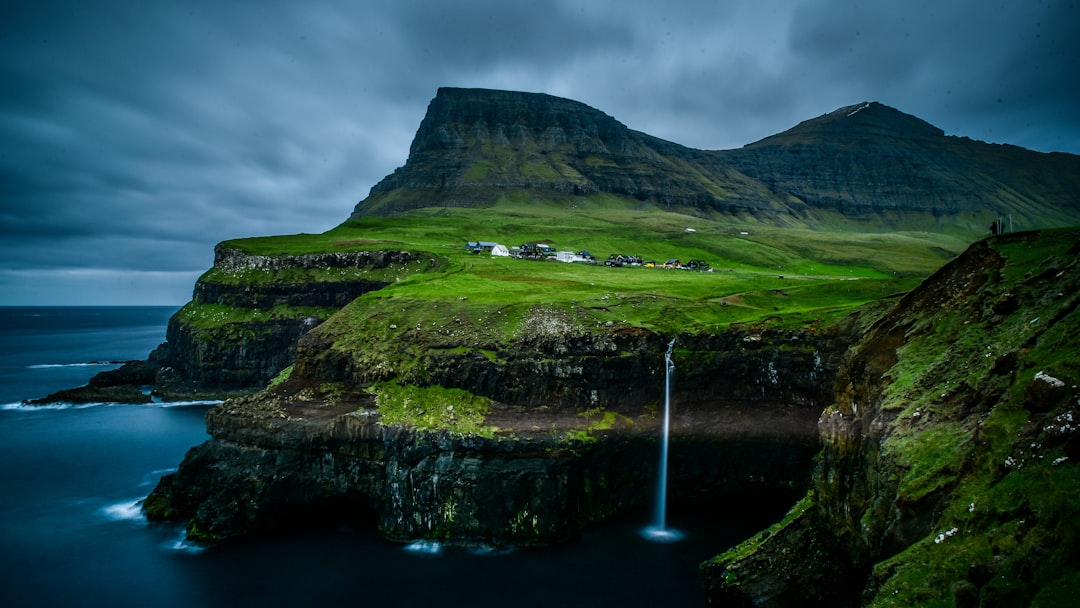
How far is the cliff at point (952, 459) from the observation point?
11742mm

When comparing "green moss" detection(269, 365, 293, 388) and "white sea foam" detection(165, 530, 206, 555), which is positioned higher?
"green moss" detection(269, 365, 293, 388)

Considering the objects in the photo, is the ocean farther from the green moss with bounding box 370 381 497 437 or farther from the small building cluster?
the small building cluster

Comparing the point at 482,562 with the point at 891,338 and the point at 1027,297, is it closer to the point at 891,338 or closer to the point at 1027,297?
the point at 891,338

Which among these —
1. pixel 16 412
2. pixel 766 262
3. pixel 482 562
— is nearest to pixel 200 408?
pixel 16 412

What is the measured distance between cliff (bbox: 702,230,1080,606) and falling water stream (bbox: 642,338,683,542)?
1351 cm

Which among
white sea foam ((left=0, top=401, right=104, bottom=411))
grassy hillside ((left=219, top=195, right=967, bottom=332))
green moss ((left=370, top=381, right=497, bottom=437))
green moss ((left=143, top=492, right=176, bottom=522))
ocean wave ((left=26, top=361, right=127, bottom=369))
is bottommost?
green moss ((left=143, top=492, right=176, bottom=522))

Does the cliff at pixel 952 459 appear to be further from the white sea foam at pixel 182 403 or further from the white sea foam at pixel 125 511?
the white sea foam at pixel 182 403

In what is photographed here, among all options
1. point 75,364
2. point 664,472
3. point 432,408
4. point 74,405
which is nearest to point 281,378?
point 432,408

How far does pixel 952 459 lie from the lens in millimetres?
15320

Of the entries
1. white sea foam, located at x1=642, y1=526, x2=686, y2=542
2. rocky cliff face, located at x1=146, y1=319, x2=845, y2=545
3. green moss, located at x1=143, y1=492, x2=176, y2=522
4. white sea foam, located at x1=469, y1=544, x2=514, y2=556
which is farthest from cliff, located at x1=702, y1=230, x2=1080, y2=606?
green moss, located at x1=143, y1=492, x2=176, y2=522

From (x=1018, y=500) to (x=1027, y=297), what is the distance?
1000 cm

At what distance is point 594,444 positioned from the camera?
42094mm

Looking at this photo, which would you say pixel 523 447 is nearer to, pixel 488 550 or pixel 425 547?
pixel 488 550

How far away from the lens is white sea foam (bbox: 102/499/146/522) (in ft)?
149
